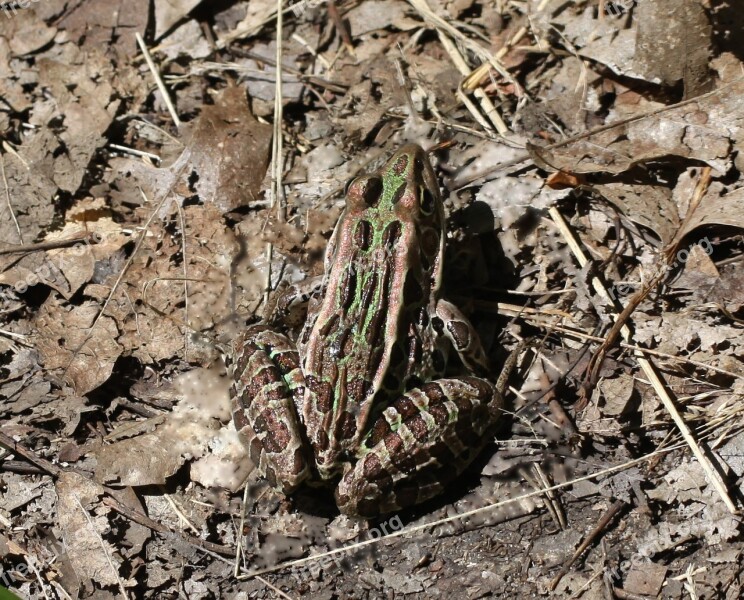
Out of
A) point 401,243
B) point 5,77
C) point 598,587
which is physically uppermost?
point 5,77

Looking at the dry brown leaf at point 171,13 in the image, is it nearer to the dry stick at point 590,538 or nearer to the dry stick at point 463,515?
the dry stick at point 463,515

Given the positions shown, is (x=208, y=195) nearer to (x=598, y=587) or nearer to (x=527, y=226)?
(x=527, y=226)

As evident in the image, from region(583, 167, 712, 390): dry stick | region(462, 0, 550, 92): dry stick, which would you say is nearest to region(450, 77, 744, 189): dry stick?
region(583, 167, 712, 390): dry stick

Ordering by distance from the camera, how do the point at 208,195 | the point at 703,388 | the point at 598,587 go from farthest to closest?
the point at 208,195
the point at 703,388
the point at 598,587

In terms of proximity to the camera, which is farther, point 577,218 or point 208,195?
point 208,195

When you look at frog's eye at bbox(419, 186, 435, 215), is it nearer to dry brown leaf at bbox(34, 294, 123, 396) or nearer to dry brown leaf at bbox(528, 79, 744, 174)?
dry brown leaf at bbox(528, 79, 744, 174)

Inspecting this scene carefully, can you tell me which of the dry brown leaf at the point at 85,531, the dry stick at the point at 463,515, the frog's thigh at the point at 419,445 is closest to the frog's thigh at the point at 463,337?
the frog's thigh at the point at 419,445

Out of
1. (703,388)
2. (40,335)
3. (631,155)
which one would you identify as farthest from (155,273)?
(703,388)
